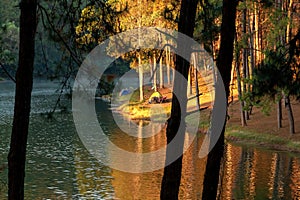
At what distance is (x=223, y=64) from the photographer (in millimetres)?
9117

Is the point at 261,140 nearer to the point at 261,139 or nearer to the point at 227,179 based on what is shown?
the point at 261,139

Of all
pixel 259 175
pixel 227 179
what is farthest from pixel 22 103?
pixel 259 175

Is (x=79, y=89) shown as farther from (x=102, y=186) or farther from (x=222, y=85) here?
(x=102, y=186)

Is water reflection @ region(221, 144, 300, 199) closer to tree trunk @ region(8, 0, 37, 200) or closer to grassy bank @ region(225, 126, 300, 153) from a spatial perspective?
grassy bank @ region(225, 126, 300, 153)

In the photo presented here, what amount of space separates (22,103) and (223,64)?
12.0 ft

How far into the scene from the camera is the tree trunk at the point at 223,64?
8.94 metres

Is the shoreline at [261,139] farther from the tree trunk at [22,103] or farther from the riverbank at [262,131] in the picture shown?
the tree trunk at [22,103]

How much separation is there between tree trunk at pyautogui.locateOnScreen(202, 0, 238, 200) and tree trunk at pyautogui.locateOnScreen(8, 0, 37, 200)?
3389mm

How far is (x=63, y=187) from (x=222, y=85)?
36.1 ft

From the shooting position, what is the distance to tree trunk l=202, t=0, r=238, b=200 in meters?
8.94

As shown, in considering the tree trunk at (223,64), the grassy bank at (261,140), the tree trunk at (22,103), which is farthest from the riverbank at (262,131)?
the tree trunk at (22,103)

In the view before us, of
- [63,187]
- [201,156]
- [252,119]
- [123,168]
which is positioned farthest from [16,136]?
[252,119]

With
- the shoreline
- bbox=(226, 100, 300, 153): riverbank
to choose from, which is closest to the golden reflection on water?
the shoreline

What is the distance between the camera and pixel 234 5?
8898 mm
